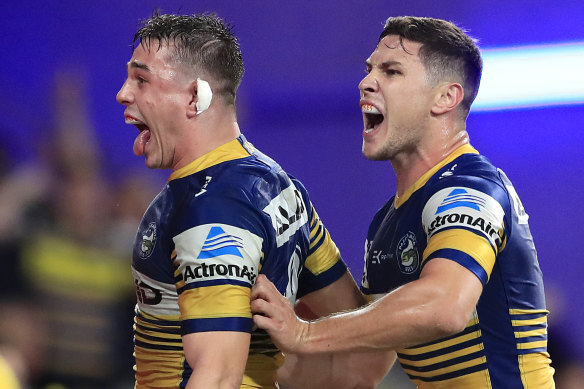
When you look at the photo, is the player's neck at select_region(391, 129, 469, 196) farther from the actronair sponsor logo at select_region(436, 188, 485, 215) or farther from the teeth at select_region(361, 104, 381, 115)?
the actronair sponsor logo at select_region(436, 188, 485, 215)

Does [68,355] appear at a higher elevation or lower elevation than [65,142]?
lower

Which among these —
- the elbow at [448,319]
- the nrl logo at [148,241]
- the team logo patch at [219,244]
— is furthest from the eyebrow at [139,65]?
the elbow at [448,319]

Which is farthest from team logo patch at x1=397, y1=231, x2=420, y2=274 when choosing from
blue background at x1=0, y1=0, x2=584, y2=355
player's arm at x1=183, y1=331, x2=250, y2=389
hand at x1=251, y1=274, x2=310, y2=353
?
blue background at x1=0, y1=0, x2=584, y2=355

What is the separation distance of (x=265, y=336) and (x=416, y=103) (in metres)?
0.88

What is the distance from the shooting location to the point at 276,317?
196 cm

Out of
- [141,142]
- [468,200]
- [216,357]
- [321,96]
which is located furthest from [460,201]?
[321,96]

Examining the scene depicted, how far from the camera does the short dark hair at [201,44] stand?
2180 mm

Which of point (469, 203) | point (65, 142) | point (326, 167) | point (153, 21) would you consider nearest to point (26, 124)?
point (65, 142)

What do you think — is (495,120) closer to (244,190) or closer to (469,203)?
(469,203)

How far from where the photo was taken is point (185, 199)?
200 cm

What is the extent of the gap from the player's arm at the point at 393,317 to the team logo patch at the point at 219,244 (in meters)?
0.14

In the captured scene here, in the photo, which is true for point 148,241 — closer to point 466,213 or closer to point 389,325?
point 389,325

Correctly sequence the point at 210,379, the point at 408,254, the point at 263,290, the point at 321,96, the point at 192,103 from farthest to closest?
the point at 321,96 < the point at 408,254 < the point at 192,103 < the point at 263,290 < the point at 210,379

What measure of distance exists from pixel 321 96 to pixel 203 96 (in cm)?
240
